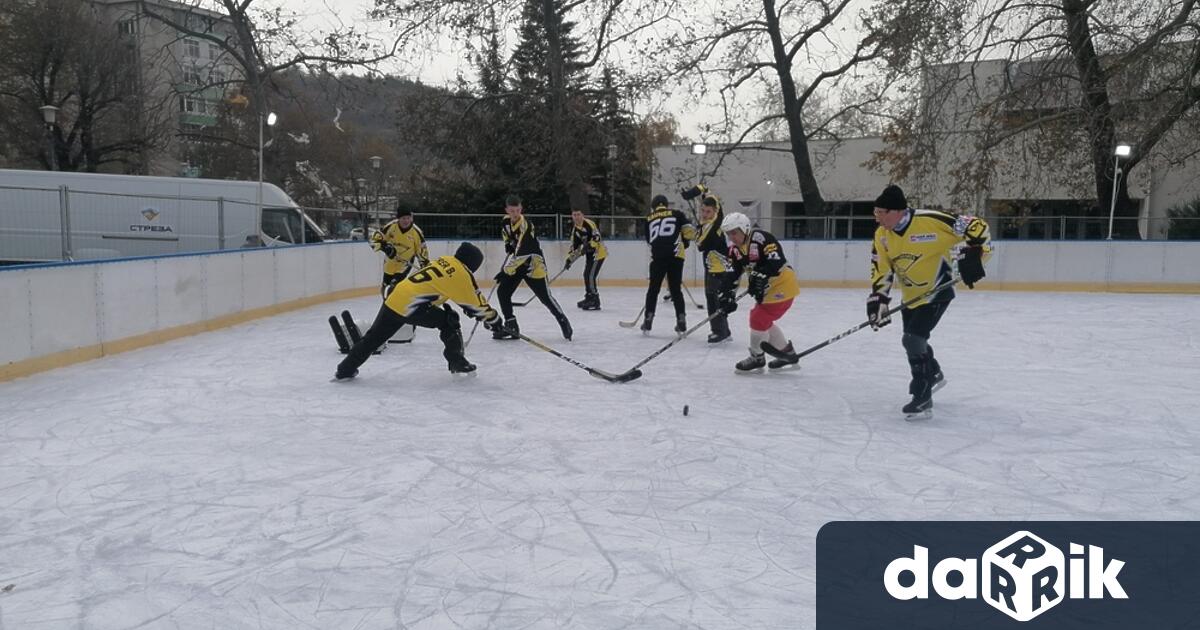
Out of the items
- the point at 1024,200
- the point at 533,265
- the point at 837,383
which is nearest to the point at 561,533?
the point at 837,383

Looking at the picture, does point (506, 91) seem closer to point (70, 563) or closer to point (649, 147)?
point (649, 147)

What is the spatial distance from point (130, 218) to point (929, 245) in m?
11.6

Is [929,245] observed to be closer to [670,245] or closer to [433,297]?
[433,297]

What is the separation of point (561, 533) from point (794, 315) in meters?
7.88

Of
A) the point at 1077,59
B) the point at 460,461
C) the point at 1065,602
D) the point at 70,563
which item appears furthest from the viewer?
the point at 1077,59

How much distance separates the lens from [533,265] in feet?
28.0

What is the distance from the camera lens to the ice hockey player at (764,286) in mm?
6496

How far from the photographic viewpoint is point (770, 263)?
21.2ft

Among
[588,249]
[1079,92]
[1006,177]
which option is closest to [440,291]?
[588,249]

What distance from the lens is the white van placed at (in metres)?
9.80

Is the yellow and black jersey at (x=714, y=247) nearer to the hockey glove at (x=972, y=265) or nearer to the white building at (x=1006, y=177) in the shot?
the hockey glove at (x=972, y=265)

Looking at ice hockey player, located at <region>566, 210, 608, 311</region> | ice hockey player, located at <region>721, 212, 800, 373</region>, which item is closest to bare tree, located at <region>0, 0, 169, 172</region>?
ice hockey player, located at <region>566, 210, 608, 311</region>

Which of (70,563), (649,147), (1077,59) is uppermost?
(1077,59)

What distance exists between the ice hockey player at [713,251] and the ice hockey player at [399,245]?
2.80 m
